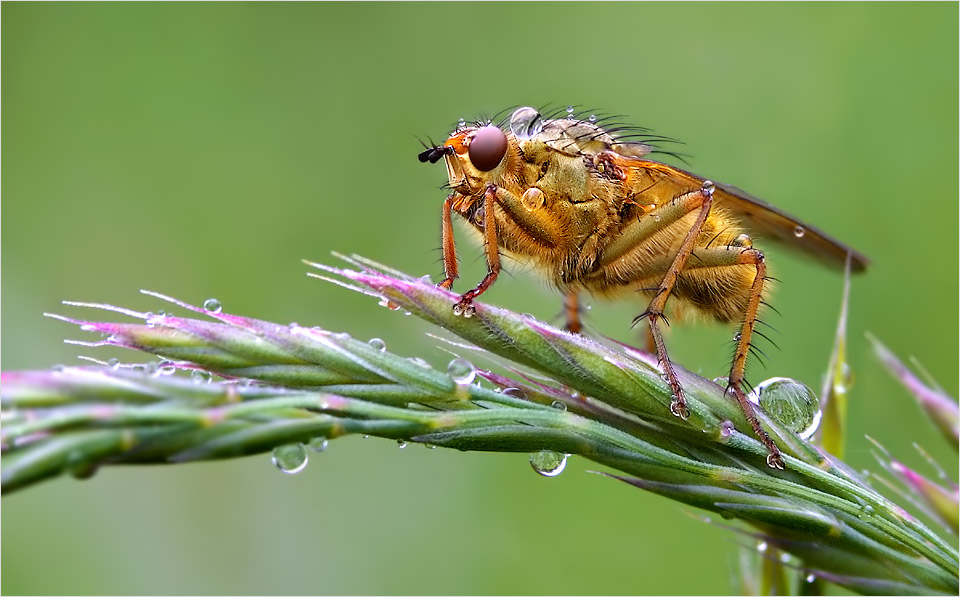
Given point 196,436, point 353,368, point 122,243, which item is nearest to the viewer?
point 196,436

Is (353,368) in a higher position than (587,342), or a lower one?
lower

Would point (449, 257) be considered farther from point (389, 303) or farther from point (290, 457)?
point (290, 457)

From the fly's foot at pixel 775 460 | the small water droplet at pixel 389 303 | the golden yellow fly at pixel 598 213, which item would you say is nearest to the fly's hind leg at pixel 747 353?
the fly's foot at pixel 775 460

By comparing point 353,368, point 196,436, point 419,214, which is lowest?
point 196,436

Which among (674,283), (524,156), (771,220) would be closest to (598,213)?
(524,156)

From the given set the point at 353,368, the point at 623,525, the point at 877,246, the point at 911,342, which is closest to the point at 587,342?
the point at 353,368

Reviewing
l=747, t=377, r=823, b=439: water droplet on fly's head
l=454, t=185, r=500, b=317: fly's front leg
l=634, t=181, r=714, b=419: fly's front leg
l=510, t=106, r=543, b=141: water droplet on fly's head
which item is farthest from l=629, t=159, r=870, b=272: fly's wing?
l=747, t=377, r=823, b=439: water droplet on fly's head

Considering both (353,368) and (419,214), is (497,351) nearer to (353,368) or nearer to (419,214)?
(353,368)
